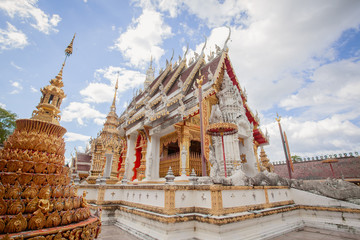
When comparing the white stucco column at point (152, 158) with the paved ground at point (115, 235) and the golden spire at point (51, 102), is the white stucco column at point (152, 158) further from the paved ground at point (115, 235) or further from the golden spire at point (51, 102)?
the golden spire at point (51, 102)

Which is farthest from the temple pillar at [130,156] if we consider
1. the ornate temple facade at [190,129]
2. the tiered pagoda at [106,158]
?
the tiered pagoda at [106,158]

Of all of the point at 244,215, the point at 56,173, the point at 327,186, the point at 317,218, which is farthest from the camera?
the point at 327,186

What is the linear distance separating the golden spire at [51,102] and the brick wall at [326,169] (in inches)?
730

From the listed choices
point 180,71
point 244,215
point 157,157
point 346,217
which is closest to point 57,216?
point 244,215

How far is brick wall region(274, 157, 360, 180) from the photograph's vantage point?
14.0m

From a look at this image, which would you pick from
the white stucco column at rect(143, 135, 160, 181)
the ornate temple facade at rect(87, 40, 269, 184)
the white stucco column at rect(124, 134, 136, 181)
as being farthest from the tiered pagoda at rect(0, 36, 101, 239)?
the white stucco column at rect(124, 134, 136, 181)

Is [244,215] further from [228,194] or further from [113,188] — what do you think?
[113,188]

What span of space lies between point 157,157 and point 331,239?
24.4ft

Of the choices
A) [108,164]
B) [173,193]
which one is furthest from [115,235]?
[108,164]

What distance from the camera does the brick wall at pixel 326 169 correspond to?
1401 centimetres

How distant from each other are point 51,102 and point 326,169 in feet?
64.9

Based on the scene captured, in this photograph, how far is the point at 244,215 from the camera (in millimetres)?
3334

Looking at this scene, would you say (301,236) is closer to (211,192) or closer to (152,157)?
(211,192)

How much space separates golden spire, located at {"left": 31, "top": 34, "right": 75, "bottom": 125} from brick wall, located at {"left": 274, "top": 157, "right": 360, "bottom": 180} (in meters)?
18.5
